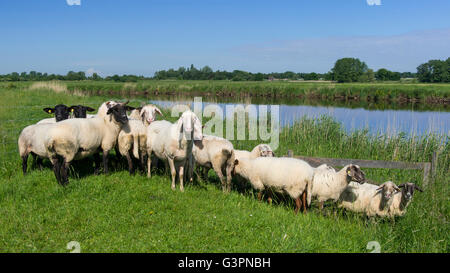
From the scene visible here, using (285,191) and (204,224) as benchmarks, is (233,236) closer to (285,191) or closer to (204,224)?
(204,224)

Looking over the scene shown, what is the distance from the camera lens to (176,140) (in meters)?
7.41

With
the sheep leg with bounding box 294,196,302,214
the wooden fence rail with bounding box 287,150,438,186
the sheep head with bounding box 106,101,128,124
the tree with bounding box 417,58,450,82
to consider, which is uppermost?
the tree with bounding box 417,58,450,82

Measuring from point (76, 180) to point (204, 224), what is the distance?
138 inches

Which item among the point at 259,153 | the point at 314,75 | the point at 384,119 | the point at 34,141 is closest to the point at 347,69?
the point at 314,75

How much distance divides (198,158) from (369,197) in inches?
162

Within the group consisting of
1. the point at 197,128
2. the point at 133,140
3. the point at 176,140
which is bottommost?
the point at 133,140

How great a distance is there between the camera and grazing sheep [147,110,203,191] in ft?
23.0

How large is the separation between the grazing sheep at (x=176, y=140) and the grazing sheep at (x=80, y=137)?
94 cm

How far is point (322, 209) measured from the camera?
698 cm

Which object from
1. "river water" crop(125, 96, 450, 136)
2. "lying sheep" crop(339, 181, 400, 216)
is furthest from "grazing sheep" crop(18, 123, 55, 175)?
"lying sheep" crop(339, 181, 400, 216)

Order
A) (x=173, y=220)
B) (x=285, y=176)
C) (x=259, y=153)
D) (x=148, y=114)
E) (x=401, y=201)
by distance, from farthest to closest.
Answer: (x=148, y=114), (x=259, y=153), (x=285, y=176), (x=401, y=201), (x=173, y=220)

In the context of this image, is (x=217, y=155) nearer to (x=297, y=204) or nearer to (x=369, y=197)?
(x=297, y=204)

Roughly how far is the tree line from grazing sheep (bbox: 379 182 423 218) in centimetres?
7178

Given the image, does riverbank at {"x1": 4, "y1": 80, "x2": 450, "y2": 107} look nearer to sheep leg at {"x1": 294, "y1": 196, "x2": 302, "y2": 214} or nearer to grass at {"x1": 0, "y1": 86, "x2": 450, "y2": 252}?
grass at {"x1": 0, "y1": 86, "x2": 450, "y2": 252}
